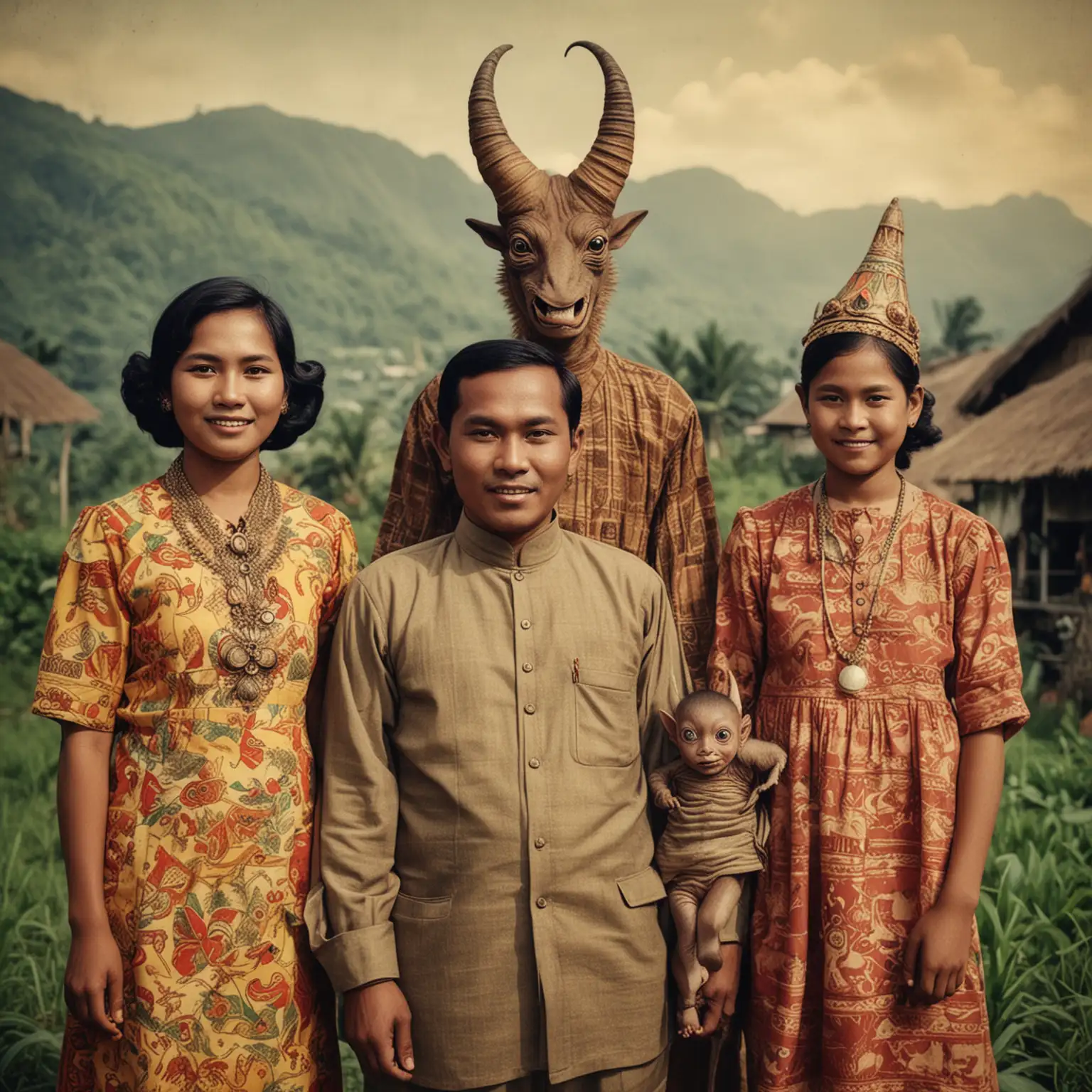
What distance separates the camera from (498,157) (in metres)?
2.74

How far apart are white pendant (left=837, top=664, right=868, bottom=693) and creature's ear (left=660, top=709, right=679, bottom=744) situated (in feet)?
1.25

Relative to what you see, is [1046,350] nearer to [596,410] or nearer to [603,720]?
[596,410]

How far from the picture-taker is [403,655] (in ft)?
7.03

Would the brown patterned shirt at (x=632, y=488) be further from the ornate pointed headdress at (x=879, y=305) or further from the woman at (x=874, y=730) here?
the ornate pointed headdress at (x=879, y=305)

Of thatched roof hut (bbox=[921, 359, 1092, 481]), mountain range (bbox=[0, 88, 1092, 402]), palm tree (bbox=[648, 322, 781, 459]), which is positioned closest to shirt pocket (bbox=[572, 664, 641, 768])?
thatched roof hut (bbox=[921, 359, 1092, 481])

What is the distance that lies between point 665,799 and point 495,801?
369 mm

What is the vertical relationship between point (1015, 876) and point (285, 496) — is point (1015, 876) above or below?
below

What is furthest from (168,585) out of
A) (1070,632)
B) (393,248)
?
(393,248)

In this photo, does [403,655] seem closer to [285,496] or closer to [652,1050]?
[285,496]

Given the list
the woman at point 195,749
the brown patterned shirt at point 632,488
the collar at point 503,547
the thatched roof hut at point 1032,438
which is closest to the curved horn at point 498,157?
the brown patterned shirt at point 632,488

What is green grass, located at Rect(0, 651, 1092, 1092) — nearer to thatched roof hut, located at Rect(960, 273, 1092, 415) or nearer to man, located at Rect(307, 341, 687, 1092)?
man, located at Rect(307, 341, 687, 1092)

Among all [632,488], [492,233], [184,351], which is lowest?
[632,488]

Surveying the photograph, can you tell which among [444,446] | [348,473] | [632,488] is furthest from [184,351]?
[348,473]

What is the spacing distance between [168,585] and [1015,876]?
4.17 meters
